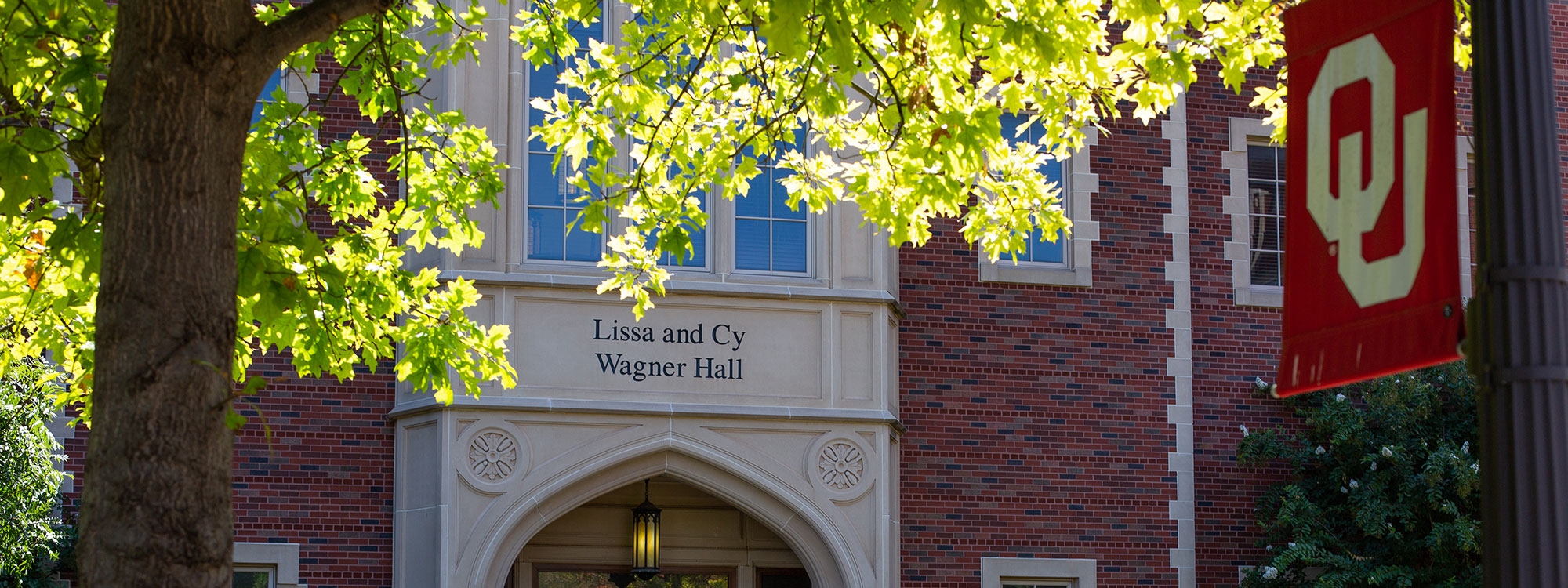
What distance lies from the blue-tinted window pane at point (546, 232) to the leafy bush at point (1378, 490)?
545 cm

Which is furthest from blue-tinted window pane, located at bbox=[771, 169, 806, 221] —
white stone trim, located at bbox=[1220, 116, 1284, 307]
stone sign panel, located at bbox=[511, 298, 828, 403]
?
white stone trim, located at bbox=[1220, 116, 1284, 307]

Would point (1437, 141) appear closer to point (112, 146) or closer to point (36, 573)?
point (112, 146)

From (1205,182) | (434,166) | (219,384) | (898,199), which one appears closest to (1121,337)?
(1205,182)

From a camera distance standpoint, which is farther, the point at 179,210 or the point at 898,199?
the point at 898,199

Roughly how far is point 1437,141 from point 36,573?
912 centimetres

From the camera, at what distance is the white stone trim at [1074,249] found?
11789mm

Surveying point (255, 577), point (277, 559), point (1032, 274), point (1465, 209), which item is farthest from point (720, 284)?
point (1465, 209)

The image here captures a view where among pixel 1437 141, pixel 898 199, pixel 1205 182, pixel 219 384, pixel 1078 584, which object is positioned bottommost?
pixel 1078 584

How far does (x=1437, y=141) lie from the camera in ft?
11.0

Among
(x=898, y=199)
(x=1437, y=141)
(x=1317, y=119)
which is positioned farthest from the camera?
(x=898, y=199)

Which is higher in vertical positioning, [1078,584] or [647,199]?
[647,199]

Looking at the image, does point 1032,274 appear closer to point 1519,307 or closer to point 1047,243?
point 1047,243

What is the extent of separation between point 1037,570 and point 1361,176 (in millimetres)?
8344

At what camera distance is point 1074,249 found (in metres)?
12.0
